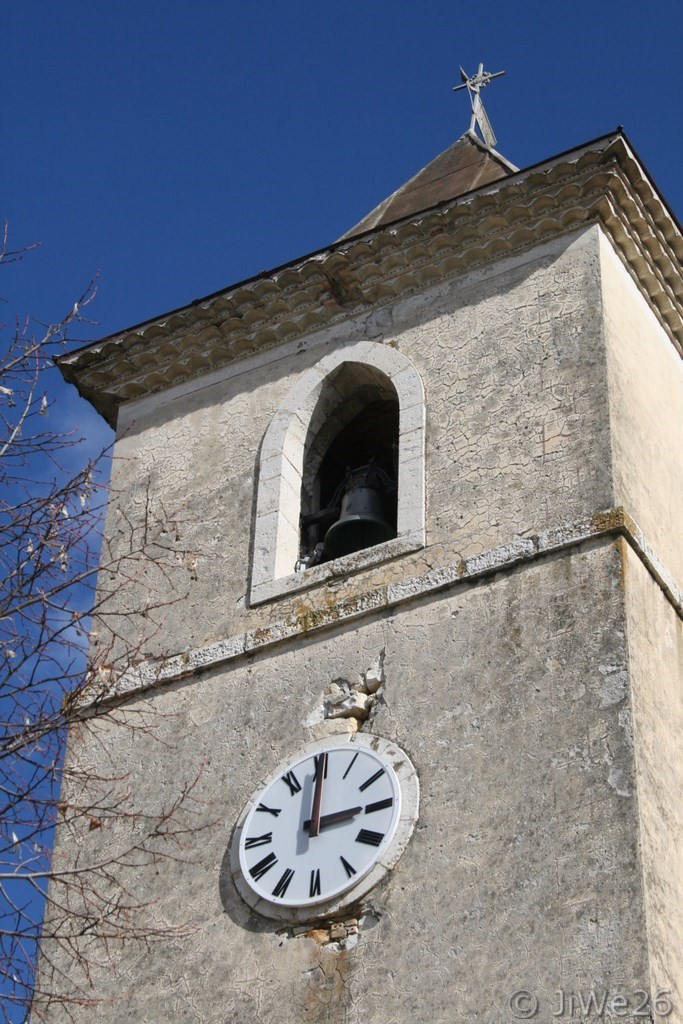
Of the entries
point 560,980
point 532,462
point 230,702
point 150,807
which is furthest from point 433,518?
point 560,980

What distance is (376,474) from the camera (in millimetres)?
12547

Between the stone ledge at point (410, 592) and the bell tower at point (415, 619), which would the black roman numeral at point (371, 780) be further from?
the stone ledge at point (410, 592)

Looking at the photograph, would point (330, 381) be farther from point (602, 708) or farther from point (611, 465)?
point (602, 708)

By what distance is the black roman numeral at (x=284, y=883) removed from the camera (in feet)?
33.6

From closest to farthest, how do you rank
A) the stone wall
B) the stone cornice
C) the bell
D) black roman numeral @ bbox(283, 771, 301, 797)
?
black roman numeral @ bbox(283, 771, 301, 797) < the stone wall < the bell < the stone cornice

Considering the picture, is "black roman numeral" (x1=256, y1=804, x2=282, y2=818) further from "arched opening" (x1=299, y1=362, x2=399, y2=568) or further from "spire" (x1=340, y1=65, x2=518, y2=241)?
"spire" (x1=340, y1=65, x2=518, y2=241)

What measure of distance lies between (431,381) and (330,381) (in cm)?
83

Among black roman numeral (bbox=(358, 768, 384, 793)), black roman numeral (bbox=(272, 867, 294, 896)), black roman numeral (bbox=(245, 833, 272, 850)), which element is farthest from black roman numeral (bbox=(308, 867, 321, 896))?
black roman numeral (bbox=(358, 768, 384, 793))

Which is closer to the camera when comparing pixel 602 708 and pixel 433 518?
pixel 602 708

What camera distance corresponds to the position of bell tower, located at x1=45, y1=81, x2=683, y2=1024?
9641mm

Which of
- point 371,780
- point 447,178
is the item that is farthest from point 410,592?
point 447,178

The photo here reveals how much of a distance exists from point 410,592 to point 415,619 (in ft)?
0.58

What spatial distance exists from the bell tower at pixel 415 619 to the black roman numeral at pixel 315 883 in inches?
0.5

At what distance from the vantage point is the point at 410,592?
11164 millimetres
